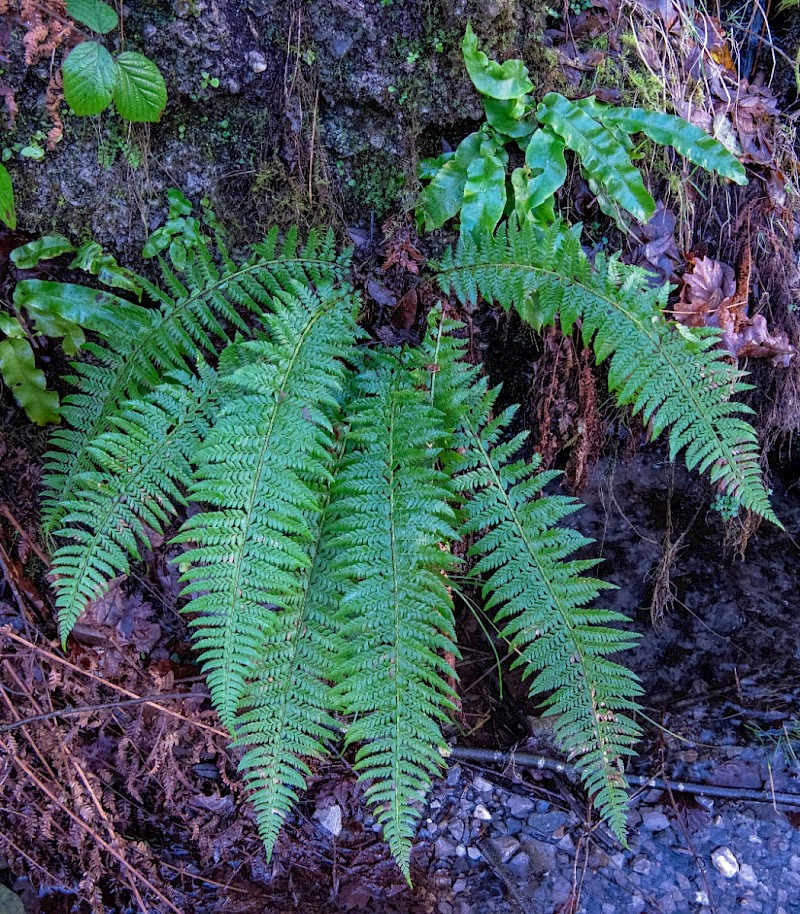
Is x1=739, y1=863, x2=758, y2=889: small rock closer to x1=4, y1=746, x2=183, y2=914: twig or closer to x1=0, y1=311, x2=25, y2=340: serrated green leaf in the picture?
x1=4, y1=746, x2=183, y2=914: twig

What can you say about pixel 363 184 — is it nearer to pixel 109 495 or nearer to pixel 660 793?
pixel 109 495

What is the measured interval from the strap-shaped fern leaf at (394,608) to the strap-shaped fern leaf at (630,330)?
72 centimetres

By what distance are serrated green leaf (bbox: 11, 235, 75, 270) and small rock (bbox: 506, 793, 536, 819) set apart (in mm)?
2843

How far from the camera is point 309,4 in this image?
2629 mm

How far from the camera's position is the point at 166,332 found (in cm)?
252

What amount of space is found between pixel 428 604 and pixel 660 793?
1.67m

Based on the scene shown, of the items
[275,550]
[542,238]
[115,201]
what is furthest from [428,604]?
[115,201]

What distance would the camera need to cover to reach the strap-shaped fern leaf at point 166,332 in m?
2.41

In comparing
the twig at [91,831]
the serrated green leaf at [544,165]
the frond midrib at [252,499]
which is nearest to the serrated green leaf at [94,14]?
the frond midrib at [252,499]

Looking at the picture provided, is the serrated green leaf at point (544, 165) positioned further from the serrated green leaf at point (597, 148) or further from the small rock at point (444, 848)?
the small rock at point (444, 848)

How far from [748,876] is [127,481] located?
2828mm

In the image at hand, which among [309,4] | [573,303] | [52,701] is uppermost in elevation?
[309,4]

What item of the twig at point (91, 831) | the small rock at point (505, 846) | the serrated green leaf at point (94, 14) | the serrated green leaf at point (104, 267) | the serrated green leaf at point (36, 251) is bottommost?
the small rock at point (505, 846)

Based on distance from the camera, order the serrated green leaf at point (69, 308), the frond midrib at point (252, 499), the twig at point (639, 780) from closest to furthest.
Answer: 1. the frond midrib at point (252, 499)
2. the serrated green leaf at point (69, 308)
3. the twig at point (639, 780)
